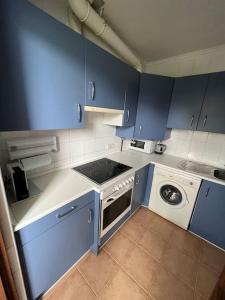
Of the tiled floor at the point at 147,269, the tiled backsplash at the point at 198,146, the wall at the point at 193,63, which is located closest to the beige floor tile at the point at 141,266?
the tiled floor at the point at 147,269

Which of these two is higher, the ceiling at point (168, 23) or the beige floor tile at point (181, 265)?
the ceiling at point (168, 23)

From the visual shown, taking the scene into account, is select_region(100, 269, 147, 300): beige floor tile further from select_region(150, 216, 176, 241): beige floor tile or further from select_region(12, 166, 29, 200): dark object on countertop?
select_region(12, 166, 29, 200): dark object on countertop

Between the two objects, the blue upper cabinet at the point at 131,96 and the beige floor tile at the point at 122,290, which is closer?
the beige floor tile at the point at 122,290

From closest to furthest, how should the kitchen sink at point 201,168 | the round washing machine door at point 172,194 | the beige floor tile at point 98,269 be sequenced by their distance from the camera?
the beige floor tile at point 98,269
the kitchen sink at point 201,168
the round washing machine door at point 172,194

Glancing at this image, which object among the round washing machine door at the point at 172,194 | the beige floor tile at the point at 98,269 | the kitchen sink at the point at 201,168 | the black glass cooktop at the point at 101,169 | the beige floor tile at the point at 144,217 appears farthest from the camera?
the beige floor tile at the point at 144,217

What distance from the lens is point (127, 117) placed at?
5.82 ft

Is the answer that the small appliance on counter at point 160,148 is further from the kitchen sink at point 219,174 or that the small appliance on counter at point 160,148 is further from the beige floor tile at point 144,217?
the beige floor tile at point 144,217

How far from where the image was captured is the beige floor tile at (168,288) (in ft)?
3.88

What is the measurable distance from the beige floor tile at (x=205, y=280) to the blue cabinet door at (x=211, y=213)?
378 mm

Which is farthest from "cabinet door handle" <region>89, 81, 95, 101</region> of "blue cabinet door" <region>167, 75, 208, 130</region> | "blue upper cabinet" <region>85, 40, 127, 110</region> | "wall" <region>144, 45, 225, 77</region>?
"wall" <region>144, 45, 225, 77</region>

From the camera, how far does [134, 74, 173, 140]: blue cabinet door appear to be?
1805 millimetres

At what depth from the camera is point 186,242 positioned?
1697 mm

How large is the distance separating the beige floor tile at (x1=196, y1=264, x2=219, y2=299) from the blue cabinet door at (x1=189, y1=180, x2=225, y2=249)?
0.38 m

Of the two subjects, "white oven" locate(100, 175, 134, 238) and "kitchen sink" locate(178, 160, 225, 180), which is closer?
"white oven" locate(100, 175, 134, 238)
